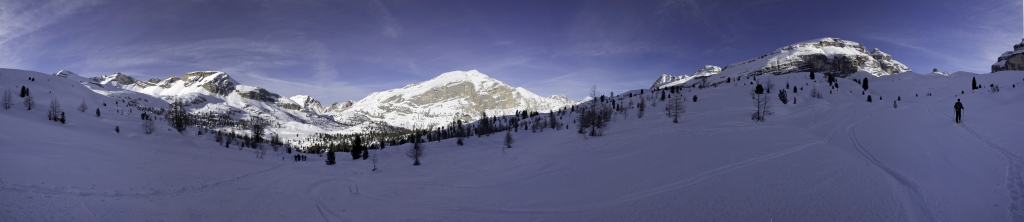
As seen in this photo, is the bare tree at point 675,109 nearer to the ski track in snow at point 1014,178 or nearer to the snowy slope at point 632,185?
the snowy slope at point 632,185

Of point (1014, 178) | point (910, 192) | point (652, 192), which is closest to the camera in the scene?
point (910, 192)

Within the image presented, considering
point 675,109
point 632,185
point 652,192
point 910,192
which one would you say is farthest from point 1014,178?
point 675,109

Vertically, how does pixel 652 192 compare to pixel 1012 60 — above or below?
below

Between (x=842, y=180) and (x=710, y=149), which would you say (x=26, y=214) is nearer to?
(x=842, y=180)

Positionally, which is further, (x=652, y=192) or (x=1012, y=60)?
(x=1012, y=60)

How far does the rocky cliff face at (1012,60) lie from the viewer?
154 meters

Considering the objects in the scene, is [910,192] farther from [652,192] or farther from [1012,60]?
[1012,60]

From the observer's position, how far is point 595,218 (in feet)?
40.2

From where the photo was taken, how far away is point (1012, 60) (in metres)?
157

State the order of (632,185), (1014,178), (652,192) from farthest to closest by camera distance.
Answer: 1. (632,185)
2. (652,192)
3. (1014,178)

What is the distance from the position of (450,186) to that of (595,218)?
41.8ft

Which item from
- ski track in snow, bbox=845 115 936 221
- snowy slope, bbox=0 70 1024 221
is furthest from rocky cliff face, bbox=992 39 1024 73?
ski track in snow, bbox=845 115 936 221

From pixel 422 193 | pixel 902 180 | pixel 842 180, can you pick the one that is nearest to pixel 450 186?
pixel 422 193

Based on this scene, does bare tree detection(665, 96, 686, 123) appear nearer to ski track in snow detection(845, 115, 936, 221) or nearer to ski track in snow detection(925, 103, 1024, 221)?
ski track in snow detection(925, 103, 1024, 221)
